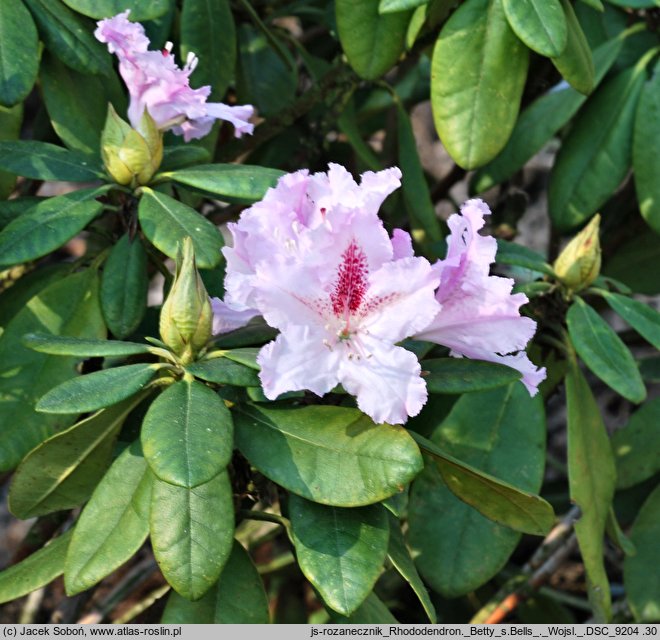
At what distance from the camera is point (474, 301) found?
1.07 m

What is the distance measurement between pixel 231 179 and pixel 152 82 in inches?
6.9

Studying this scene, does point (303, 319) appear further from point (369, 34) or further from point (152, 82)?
point (369, 34)

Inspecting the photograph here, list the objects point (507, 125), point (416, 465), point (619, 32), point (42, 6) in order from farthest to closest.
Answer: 1. point (619, 32)
2. point (507, 125)
3. point (42, 6)
4. point (416, 465)

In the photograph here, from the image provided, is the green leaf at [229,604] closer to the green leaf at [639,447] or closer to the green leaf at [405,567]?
the green leaf at [405,567]

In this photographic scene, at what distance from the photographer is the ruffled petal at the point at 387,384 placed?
100 centimetres

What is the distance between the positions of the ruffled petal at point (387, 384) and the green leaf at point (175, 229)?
23 cm

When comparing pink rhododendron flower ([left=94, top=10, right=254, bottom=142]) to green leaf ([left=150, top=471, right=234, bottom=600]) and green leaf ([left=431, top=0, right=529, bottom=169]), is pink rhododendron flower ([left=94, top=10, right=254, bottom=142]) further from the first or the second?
green leaf ([left=150, top=471, right=234, bottom=600])

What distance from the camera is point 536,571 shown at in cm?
185

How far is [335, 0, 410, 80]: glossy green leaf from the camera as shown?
1.43 m

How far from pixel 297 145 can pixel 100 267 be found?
80cm

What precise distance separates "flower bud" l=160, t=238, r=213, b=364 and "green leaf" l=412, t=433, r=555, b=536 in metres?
0.26
